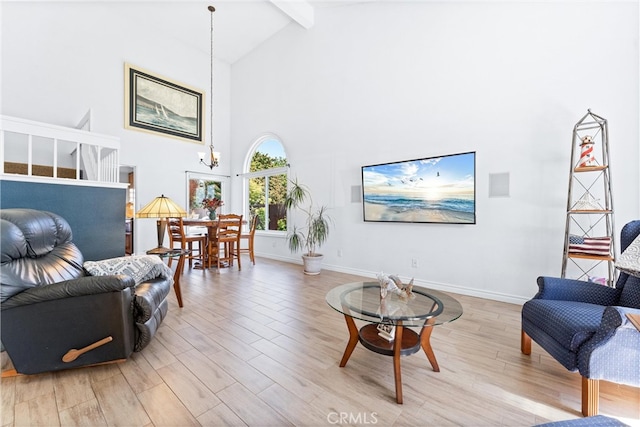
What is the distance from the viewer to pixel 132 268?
7.23ft

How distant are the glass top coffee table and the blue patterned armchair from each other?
517mm

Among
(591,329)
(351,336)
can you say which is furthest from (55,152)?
(591,329)

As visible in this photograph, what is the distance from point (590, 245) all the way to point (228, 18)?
261 inches

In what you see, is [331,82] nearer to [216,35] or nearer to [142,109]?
[216,35]

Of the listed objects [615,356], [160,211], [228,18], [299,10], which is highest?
[228,18]

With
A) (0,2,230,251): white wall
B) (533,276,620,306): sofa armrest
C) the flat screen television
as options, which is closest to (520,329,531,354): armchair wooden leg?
(533,276,620,306): sofa armrest

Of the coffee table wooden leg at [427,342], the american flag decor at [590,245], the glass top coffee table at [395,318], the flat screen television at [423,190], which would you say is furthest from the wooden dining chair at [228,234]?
the american flag decor at [590,245]

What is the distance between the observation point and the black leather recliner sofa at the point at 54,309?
1.56 m

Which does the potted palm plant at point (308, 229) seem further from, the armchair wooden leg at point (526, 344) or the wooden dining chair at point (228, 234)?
the armchair wooden leg at point (526, 344)

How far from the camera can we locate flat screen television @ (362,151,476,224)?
10.9 feet

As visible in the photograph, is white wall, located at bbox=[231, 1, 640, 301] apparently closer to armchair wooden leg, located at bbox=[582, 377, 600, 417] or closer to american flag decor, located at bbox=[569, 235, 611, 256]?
american flag decor, located at bbox=[569, 235, 611, 256]

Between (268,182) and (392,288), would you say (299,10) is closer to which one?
(268,182)

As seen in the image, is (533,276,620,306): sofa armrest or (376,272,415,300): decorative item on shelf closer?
(533,276,620,306): sofa armrest

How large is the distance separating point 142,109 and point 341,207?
4566 mm
